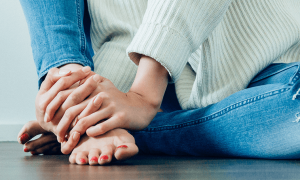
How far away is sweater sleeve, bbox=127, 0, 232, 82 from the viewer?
559 millimetres

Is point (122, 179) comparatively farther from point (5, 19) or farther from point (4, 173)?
point (5, 19)

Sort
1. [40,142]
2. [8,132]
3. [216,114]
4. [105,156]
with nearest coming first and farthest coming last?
[105,156] < [216,114] < [40,142] < [8,132]

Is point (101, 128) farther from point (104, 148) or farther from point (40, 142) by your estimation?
point (40, 142)

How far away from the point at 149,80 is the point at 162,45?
0.27 feet

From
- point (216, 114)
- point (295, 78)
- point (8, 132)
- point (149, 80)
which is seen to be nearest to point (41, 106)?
point (149, 80)

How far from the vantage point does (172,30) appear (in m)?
0.57

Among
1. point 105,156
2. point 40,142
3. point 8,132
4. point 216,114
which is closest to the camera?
point 105,156

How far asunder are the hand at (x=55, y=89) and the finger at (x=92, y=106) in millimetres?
59

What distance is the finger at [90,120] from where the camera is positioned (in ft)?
1.69

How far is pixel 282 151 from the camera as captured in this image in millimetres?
511

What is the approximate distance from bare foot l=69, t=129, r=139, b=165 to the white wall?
1524 mm

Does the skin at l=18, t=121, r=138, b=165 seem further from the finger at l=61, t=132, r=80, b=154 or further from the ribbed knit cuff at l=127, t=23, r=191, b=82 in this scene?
the ribbed knit cuff at l=127, t=23, r=191, b=82

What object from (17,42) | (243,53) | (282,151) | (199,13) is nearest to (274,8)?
(243,53)

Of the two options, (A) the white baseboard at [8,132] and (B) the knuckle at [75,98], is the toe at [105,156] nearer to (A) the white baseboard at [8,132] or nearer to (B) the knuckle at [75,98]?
(B) the knuckle at [75,98]
